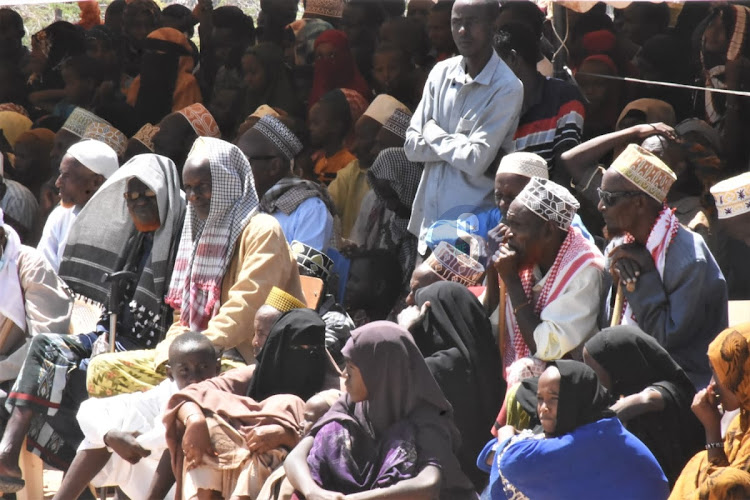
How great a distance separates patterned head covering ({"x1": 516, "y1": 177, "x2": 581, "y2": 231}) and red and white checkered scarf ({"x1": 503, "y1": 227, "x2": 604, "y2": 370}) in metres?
0.13

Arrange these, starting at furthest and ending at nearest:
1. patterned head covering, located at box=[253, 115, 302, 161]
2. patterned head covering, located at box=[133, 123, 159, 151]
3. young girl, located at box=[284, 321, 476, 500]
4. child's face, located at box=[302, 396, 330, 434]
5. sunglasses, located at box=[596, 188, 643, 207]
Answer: patterned head covering, located at box=[133, 123, 159, 151]
patterned head covering, located at box=[253, 115, 302, 161]
sunglasses, located at box=[596, 188, 643, 207]
child's face, located at box=[302, 396, 330, 434]
young girl, located at box=[284, 321, 476, 500]

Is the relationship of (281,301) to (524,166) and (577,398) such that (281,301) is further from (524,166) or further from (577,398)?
(577,398)

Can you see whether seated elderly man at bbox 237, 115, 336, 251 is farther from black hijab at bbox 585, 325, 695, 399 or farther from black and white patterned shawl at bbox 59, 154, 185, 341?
black hijab at bbox 585, 325, 695, 399

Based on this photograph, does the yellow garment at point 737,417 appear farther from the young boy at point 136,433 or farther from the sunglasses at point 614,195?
the young boy at point 136,433

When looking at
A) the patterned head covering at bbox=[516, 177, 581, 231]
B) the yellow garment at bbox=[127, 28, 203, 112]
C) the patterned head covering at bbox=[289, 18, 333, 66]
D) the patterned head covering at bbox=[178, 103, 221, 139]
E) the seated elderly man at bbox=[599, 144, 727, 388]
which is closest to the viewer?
the seated elderly man at bbox=[599, 144, 727, 388]

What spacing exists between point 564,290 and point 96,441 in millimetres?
2637

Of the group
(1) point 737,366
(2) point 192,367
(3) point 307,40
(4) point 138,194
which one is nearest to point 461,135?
(4) point 138,194

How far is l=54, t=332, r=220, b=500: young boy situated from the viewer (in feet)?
24.6

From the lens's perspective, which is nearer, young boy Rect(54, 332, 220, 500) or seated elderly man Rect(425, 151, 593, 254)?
young boy Rect(54, 332, 220, 500)

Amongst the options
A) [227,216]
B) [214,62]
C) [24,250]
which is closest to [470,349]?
[227,216]

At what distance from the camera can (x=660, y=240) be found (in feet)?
22.8

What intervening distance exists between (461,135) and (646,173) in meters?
1.66

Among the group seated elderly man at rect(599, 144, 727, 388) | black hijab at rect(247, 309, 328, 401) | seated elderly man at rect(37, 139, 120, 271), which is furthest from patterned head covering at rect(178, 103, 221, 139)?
seated elderly man at rect(599, 144, 727, 388)

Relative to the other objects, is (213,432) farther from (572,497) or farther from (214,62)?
(214,62)
